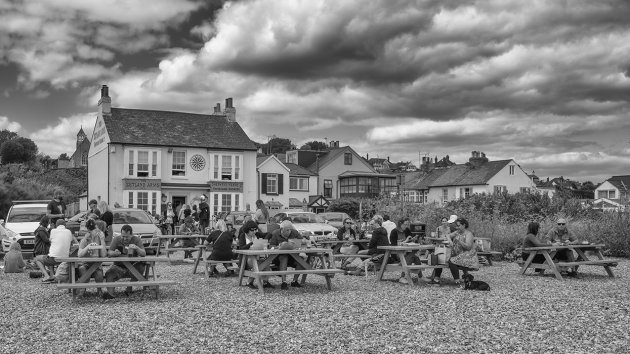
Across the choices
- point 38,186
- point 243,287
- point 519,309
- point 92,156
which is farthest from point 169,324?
point 92,156

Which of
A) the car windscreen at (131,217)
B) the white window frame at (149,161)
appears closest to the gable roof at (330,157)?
the white window frame at (149,161)

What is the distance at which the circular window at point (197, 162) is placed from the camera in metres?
42.5

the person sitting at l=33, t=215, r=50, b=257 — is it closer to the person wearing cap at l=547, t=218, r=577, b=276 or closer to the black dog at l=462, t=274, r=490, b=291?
the black dog at l=462, t=274, r=490, b=291

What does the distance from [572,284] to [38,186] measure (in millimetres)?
35827

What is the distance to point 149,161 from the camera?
134 ft

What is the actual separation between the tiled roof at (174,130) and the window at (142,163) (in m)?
0.66

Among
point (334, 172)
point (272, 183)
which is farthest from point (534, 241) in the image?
point (334, 172)

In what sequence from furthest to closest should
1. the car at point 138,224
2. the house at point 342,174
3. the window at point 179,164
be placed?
the house at point 342,174 < the window at point 179,164 < the car at point 138,224

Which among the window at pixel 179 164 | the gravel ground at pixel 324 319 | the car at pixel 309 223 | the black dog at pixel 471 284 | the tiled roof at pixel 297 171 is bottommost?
the gravel ground at pixel 324 319

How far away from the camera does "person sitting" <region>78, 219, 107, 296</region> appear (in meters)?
11.5

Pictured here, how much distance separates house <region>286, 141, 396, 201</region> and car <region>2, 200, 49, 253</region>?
43.0 meters

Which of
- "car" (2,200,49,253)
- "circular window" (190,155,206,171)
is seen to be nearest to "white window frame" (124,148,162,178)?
"circular window" (190,155,206,171)

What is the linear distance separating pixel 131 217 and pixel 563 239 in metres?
13.7

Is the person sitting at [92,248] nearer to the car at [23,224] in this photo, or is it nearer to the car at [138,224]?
the car at [23,224]
